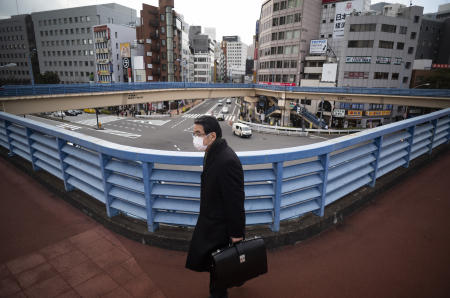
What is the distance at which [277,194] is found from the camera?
9.34 ft

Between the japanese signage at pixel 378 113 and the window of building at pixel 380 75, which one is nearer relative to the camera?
the japanese signage at pixel 378 113

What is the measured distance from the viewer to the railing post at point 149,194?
8.99 feet

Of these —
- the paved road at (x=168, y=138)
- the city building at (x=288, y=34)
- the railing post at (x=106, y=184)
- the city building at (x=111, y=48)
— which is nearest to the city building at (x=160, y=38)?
the city building at (x=111, y=48)

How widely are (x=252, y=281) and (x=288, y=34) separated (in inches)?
2288

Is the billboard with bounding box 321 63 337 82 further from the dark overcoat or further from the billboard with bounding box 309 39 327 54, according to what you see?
the dark overcoat

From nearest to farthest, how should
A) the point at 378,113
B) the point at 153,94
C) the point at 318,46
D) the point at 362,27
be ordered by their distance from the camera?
1. the point at 153,94
2. the point at 362,27
3. the point at 378,113
4. the point at 318,46

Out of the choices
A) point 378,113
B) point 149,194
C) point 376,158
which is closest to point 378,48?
point 378,113

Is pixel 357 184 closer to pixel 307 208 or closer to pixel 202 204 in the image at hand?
pixel 307 208

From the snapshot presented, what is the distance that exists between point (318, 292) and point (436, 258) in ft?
5.11

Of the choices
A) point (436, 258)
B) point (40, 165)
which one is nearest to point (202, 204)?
point (436, 258)

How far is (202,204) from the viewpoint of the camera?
2143 mm

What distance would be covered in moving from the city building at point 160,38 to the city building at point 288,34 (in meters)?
25.5

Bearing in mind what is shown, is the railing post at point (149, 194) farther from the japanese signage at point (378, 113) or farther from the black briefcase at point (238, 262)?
the japanese signage at point (378, 113)

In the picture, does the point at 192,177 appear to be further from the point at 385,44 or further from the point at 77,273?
the point at 385,44
